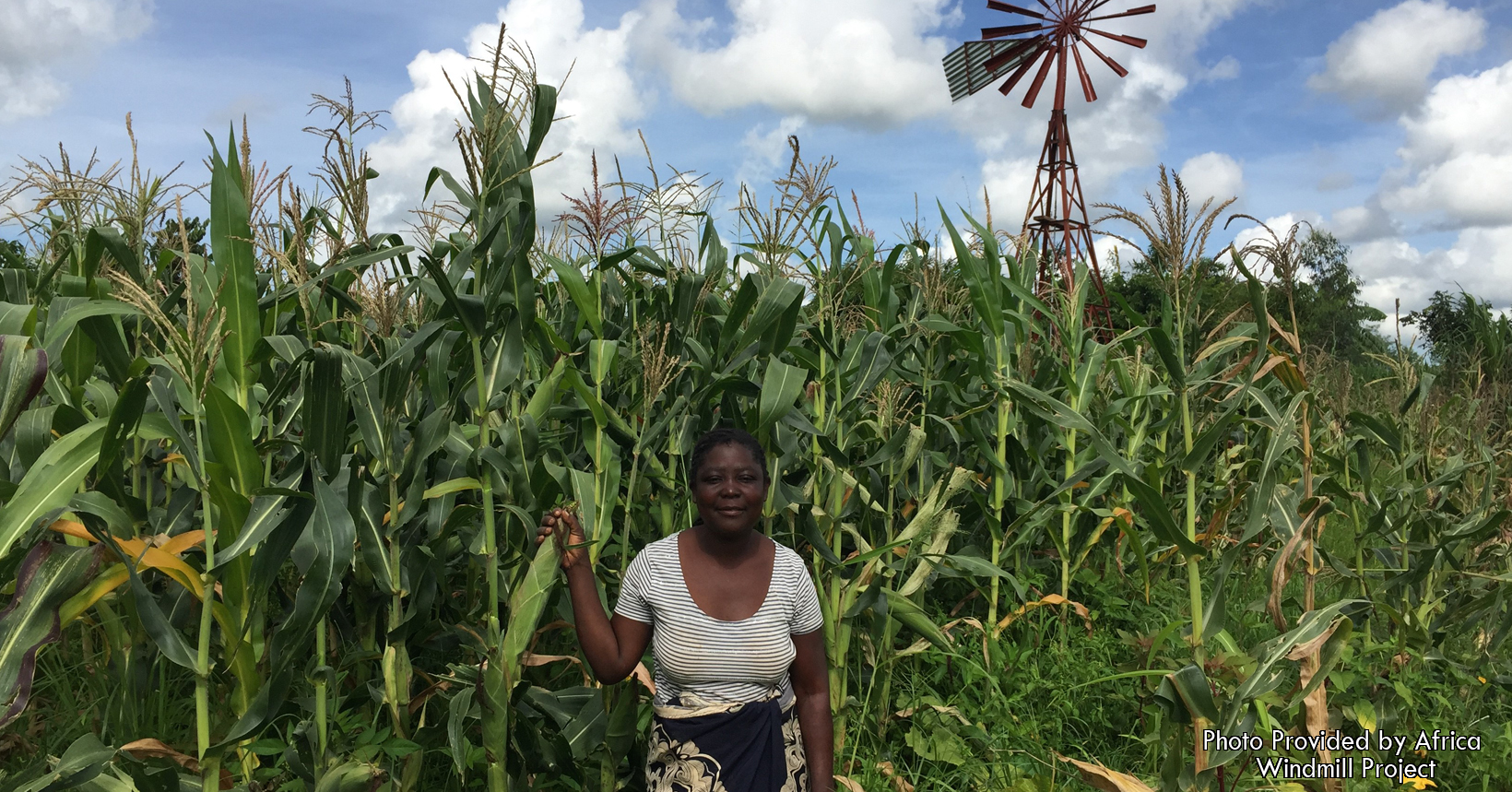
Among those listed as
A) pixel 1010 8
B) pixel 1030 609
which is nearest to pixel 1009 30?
pixel 1010 8

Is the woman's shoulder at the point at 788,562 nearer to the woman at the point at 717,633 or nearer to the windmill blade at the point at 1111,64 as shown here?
the woman at the point at 717,633

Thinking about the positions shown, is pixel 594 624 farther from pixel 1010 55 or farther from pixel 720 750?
pixel 1010 55

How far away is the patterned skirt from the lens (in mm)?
2744

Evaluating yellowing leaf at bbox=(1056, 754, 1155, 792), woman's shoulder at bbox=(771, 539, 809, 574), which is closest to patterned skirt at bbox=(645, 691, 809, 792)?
woman's shoulder at bbox=(771, 539, 809, 574)

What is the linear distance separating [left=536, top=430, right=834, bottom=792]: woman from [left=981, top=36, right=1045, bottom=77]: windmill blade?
15.6 meters

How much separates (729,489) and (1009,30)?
631 inches

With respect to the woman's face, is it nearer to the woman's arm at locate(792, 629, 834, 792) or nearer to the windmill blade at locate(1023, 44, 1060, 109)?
the woman's arm at locate(792, 629, 834, 792)

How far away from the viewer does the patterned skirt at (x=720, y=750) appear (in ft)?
9.00

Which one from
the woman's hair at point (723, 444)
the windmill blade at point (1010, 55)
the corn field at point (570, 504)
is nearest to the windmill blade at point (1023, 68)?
the windmill blade at point (1010, 55)

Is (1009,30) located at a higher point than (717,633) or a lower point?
higher

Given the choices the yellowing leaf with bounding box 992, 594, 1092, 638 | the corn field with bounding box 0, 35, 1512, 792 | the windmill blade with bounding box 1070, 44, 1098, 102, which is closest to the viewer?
the corn field with bounding box 0, 35, 1512, 792

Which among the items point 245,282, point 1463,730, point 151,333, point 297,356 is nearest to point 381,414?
point 297,356

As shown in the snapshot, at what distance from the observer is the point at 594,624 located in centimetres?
281

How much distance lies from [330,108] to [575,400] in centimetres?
133
